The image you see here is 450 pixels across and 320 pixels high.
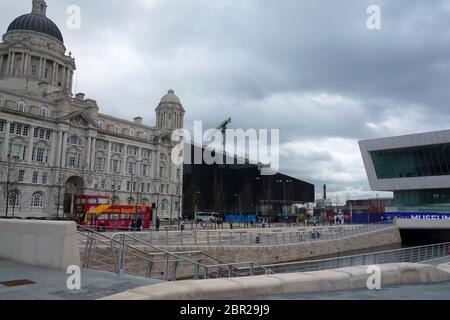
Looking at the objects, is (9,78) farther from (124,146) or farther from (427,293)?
(427,293)

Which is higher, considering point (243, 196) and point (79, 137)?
point (79, 137)

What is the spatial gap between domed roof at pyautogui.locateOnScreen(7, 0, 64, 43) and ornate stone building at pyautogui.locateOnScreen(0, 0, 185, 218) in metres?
0.22

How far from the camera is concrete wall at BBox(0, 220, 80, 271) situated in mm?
9781

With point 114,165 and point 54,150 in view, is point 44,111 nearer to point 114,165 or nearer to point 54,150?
point 54,150

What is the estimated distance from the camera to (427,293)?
28.6 feet

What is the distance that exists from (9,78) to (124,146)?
28.6 metres

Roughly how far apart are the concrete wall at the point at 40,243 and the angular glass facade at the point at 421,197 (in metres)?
64.1

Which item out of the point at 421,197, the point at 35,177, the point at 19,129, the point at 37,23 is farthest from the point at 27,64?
the point at 421,197

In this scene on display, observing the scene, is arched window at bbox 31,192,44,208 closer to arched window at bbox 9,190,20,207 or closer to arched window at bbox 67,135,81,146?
arched window at bbox 9,190,20,207

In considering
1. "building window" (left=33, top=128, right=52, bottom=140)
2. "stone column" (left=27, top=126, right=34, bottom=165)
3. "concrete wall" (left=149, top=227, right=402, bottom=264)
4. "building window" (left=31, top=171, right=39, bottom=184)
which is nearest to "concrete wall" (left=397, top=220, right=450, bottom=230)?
"concrete wall" (left=149, top=227, right=402, bottom=264)

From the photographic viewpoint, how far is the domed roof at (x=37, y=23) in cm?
8819
